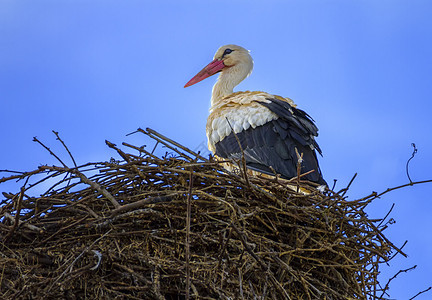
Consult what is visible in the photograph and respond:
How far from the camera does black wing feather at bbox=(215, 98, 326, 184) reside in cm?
553

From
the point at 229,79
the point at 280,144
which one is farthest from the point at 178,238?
the point at 229,79

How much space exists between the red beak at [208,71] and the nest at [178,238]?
9.68 ft

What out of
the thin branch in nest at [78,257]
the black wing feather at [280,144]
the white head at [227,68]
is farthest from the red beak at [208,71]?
the thin branch in nest at [78,257]

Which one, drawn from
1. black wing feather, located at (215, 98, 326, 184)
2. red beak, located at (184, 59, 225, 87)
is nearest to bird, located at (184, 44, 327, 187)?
black wing feather, located at (215, 98, 326, 184)

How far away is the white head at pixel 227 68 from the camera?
6996 mm

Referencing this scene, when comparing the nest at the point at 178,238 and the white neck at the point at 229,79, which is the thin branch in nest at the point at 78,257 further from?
the white neck at the point at 229,79

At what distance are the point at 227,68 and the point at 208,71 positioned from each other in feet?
0.65

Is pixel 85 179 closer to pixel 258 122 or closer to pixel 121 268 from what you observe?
pixel 121 268

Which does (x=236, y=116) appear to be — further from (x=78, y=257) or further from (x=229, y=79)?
(x=78, y=257)

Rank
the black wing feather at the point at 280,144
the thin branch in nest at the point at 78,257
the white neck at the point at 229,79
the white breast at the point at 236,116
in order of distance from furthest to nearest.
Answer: the white neck at the point at 229,79, the white breast at the point at 236,116, the black wing feather at the point at 280,144, the thin branch in nest at the point at 78,257

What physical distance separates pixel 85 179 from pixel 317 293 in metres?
1.40

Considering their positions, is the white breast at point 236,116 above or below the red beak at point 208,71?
below

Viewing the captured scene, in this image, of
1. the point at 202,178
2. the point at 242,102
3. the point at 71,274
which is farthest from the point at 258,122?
the point at 71,274

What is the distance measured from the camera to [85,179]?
4113 mm
